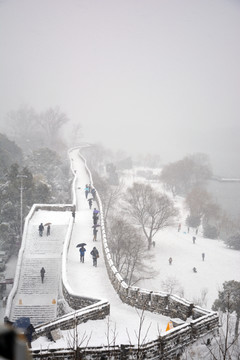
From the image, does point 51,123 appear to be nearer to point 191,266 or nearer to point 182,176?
point 182,176

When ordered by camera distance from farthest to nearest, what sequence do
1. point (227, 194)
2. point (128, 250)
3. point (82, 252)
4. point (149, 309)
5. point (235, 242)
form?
point (227, 194), point (235, 242), point (128, 250), point (82, 252), point (149, 309)

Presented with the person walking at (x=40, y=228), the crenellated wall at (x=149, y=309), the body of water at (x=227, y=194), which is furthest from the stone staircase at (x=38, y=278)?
the body of water at (x=227, y=194)

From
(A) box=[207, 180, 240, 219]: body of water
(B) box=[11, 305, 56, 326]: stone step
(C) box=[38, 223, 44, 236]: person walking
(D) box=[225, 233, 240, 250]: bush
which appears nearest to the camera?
(B) box=[11, 305, 56, 326]: stone step

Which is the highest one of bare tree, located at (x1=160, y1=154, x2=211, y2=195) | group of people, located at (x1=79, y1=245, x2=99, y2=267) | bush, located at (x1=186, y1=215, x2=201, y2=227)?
bare tree, located at (x1=160, y1=154, x2=211, y2=195)

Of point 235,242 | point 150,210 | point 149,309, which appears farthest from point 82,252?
point 235,242

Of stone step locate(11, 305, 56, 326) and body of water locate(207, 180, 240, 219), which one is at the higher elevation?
body of water locate(207, 180, 240, 219)

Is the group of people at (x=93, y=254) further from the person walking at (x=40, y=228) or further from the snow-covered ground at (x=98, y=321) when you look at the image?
the person walking at (x=40, y=228)

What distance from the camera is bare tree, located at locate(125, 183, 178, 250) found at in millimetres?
37688

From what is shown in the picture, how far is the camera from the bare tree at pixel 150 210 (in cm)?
3769

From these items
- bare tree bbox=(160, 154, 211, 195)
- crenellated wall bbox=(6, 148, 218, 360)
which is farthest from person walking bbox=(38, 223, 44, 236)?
bare tree bbox=(160, 154, 211, 195)

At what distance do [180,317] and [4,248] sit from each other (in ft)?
60.8

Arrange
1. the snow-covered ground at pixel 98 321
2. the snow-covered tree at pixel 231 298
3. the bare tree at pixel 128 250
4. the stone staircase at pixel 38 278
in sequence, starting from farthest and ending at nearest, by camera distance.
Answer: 1. the bare tree at pixel 128 250
2. the snow-covered tree at pixel 231 298
3. the stone staircase at pixel 38 278
4. the snow-covered ground at pixel 98 321

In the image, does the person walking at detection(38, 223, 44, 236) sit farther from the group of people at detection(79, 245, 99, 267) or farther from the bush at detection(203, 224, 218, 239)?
the bush at detection(203, 224, 218, 239)

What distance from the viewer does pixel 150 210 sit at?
1513 inches
